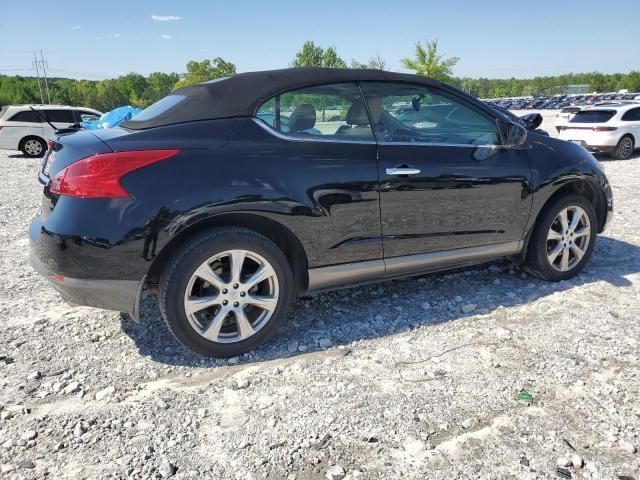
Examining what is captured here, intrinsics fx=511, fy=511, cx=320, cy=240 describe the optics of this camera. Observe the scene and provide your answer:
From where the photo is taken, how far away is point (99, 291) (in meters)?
2.76

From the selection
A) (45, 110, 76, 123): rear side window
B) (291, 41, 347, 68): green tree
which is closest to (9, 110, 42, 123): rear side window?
(45, 110, 76, 123): rear side window

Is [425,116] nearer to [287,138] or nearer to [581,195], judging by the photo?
[287,138]

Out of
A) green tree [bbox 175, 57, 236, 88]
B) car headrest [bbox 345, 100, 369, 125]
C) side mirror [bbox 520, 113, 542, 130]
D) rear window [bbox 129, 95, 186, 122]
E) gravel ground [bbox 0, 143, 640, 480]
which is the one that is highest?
green tree [bbox 175, 57, 236, 88]

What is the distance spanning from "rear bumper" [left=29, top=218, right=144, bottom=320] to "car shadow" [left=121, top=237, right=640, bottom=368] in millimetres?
472

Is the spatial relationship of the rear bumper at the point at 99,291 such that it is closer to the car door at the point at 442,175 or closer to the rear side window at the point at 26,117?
the car door at the point at 442,175

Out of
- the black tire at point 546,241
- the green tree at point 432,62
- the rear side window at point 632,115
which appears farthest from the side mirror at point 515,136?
the green tree at point 432,62

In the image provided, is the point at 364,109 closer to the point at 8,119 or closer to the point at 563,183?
the point at 563,183

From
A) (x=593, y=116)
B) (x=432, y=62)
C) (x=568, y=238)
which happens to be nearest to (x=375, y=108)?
(x=568, y=238)

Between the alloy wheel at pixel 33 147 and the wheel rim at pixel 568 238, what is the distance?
1616 centimetres

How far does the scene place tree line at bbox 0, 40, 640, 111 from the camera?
166 feet

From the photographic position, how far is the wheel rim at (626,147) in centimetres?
1310

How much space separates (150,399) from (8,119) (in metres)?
15.9

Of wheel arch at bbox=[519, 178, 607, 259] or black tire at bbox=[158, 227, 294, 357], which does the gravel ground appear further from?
wheel arch at bbox=[519, 178, 607, 259]

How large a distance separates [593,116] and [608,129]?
68cm
